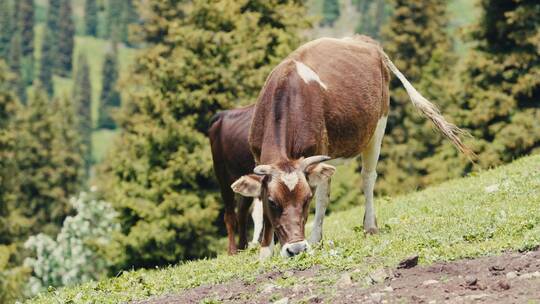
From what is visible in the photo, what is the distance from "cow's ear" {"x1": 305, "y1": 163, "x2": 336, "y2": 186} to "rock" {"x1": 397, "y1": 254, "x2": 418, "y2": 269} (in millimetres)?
2348

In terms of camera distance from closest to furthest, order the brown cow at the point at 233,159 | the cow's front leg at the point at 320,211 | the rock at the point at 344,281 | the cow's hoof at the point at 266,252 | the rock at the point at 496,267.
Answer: the rock at the point at 496,267 → the rock at the point at 344,281 → the cow's hoof at the point at 266,252 → the cow's front leg at the point at 320,211 → the brown cow at the point at 233,159

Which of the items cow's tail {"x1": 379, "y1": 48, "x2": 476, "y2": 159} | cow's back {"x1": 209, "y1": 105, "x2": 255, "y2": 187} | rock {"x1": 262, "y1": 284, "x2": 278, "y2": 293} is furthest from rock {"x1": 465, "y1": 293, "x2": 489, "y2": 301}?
cow's back {"x1": 209, "y1": 105, "x2": 255, "y2": 187}

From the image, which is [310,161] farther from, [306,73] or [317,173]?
[306,73]

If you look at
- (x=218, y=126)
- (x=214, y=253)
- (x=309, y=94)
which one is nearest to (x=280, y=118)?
(x=309, y=94)

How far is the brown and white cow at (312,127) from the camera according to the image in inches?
436

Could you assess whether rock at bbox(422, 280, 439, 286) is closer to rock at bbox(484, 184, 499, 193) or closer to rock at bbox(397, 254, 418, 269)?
rock at bbox(397, 254, 418, 269)

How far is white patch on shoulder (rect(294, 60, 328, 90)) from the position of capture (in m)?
12.4

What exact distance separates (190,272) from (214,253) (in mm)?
15448

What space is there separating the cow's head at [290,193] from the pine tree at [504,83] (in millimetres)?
22787

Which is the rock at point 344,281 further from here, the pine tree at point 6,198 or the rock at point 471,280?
the pine tree at point 6,198

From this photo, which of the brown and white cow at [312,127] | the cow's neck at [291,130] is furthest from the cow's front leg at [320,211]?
the cow's neck at [291,130]

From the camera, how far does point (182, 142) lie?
28141 millimetres

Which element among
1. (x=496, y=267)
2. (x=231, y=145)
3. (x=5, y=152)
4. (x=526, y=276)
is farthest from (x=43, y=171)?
(x=526, y=276)

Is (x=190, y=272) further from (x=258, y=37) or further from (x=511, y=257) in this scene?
(x=258, y=37)
